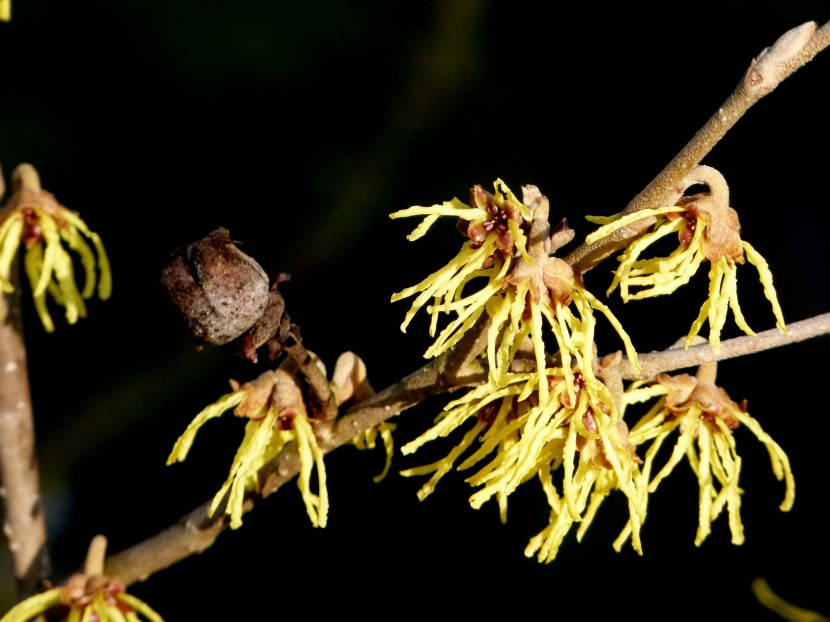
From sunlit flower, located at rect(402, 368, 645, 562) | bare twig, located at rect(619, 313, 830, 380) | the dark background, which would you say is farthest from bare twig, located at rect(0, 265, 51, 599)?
the dark background

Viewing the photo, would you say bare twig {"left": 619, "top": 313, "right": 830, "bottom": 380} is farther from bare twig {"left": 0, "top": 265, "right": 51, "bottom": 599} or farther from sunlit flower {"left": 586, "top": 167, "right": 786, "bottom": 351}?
bare twig {"left": 0, "top": 265, "right": 51, "bottom": 599}

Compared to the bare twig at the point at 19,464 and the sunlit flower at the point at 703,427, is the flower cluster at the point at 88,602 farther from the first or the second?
the sunlit flower at the point at 703,427

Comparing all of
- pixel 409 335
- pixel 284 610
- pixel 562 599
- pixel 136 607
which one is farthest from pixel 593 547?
pixel 136 607

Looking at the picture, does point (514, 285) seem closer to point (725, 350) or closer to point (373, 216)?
point (725, 350)

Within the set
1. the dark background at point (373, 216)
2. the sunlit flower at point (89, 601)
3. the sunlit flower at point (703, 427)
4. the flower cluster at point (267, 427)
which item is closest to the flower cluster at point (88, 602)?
the sunlit flower at point (89, 601)

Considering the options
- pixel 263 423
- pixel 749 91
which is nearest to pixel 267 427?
pixel 263 423

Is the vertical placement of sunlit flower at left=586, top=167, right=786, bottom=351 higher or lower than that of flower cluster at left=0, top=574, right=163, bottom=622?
lower
